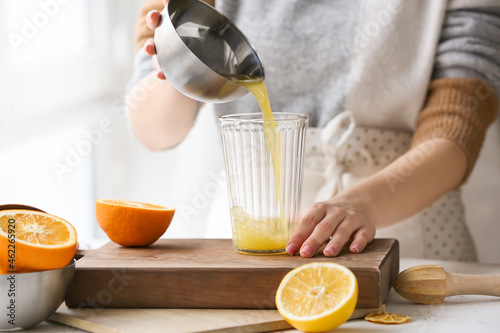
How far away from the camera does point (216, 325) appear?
770 millimetres

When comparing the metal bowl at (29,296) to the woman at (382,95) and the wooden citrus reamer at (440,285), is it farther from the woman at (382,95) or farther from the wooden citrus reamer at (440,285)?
the woman at (382,95)

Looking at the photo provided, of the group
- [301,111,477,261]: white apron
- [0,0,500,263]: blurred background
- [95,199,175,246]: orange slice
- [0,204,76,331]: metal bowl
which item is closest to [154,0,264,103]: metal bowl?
[95,199,175,246]: orange slice

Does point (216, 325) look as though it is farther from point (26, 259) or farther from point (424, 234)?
point (424, 234)

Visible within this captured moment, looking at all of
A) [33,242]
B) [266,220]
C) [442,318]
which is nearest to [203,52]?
[266,220]

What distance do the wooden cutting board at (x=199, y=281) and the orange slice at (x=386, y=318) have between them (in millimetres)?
12

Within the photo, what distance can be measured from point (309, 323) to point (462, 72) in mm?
788

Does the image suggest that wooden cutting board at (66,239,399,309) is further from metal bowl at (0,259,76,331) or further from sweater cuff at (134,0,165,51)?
sweater cuff at (134,0,165,51)

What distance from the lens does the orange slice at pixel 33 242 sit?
74cm

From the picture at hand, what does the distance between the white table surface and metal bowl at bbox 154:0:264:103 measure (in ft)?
1.08

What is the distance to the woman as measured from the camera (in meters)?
1.27

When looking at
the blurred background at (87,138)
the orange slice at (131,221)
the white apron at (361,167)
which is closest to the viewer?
the orange slice at (131,221)

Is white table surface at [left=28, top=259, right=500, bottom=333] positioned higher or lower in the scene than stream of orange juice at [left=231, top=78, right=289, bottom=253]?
lower

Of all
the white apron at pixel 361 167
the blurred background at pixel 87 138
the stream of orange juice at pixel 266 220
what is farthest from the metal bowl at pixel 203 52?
the blurred background at pixel 87 138

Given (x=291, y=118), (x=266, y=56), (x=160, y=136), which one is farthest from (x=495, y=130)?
(x=291, y=118)
